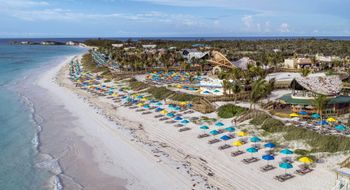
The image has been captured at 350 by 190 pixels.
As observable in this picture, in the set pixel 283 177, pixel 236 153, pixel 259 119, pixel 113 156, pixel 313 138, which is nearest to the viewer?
pixel 283 177

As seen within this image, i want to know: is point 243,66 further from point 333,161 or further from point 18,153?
point 18,153

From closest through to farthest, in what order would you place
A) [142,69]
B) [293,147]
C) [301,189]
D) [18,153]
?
1. [301,189]
2. [293,147]
3. [18,153]
4. [142,69]

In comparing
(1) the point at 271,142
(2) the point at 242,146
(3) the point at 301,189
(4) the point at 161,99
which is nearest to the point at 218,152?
(2) the point at 242,146

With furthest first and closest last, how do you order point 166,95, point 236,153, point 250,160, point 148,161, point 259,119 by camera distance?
point 166,95 → point 259,119 → point 236,153 → point 148,161 → point 250,160

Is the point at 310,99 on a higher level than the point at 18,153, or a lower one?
higher

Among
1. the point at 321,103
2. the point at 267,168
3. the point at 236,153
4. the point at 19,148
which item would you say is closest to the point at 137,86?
the point at 19,148

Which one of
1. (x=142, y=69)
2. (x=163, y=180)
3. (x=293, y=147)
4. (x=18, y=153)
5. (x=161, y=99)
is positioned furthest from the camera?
(x=142, y=69)

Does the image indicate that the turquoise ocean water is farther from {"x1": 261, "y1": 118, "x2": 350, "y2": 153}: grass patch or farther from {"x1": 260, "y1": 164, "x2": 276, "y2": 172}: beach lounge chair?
{"x1": 261, "y1": 118, "x2": 350, "y2": 153}: grass patch

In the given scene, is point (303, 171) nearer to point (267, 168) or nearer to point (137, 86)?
point (267, 168)
